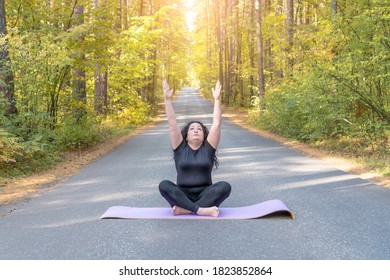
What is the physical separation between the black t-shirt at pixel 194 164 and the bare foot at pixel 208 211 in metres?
0.40

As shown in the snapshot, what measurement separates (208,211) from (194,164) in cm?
71

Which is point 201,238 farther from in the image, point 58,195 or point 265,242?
point 58,195

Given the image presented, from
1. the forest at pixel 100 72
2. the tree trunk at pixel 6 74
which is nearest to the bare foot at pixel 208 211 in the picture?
the forest at pixel 100 72

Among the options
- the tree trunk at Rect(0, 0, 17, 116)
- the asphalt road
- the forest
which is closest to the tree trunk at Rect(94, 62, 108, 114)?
the forest

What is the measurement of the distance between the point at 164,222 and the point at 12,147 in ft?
17.6

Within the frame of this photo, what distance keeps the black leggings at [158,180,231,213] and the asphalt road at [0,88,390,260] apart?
0.30m

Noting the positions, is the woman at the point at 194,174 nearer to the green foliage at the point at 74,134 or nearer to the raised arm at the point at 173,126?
the raised arm at the point at 173,126

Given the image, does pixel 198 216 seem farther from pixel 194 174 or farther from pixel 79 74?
pixel 79 74

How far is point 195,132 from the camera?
616cm

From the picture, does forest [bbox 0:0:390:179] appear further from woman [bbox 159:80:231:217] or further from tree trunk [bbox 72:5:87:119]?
woman [bbox 159:80:231:217]

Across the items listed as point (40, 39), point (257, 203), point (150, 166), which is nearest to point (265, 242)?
point (257, 203)

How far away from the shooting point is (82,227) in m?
5.61

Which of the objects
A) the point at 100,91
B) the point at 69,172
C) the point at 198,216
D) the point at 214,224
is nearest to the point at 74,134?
the point at 69,172

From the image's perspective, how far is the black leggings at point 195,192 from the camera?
5996 mm
